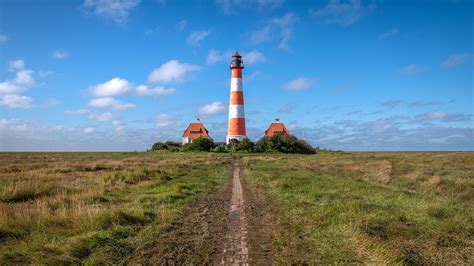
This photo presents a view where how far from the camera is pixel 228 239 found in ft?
28.3

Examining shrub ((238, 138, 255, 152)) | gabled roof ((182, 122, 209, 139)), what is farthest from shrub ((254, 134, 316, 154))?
gabled roof ((182, 122, 209, 139))

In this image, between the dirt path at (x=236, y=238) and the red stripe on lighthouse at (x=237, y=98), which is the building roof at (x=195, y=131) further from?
the dirt path at (x=236, y=238)

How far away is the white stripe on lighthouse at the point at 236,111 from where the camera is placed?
212ft

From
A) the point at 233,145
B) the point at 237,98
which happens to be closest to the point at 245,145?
the point at 233,145

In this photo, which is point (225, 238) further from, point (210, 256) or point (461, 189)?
point (461, 189)

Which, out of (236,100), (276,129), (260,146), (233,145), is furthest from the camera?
(276,129)

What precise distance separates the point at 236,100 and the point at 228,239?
56.2 meters

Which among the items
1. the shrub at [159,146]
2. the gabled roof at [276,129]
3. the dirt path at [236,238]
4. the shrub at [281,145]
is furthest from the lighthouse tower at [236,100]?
the dirt path at [236,238]

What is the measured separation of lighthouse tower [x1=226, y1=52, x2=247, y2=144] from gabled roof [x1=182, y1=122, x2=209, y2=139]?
21.2 m

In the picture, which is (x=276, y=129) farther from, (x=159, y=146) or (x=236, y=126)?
(x=159, y=146)

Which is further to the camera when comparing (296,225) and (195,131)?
(195,131)

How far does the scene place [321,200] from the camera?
13.9 m

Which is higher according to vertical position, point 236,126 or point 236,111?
point 236,111

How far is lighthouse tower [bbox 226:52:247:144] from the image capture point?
212ft
